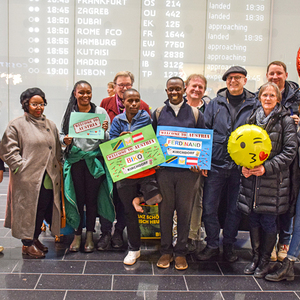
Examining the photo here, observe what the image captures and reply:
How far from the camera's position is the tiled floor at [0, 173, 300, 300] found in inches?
92.4

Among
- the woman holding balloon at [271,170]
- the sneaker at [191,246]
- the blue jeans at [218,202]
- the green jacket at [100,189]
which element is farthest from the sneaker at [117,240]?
the woman holding balloon at [271,170]

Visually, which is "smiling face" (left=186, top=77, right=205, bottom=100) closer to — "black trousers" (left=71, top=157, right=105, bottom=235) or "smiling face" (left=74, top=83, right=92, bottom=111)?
"smiling face" (left=74, top=83, right=92, bottom=111)

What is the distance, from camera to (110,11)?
253 inches

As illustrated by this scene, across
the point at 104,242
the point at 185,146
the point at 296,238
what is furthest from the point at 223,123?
the point at 104,242

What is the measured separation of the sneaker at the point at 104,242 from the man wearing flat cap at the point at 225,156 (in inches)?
37.5

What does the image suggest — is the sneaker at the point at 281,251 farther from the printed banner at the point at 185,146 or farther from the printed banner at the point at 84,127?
the printed banner at the point at 84,127

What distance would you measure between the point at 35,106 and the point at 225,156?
1.79 meters

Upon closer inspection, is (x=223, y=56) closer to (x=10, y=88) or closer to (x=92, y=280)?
(x=10, y=88)

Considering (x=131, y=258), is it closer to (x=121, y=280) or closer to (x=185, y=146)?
(x=121, y=280)

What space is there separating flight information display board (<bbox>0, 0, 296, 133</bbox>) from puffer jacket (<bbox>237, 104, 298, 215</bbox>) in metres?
4.33

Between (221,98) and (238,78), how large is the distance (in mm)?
228

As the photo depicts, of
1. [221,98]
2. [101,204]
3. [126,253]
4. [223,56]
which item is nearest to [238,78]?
[221,98]

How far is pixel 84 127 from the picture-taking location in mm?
2846

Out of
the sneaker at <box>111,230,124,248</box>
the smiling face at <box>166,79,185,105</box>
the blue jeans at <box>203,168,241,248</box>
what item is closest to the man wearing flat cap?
the blue jeans at <box>203,168,241,248</box>
